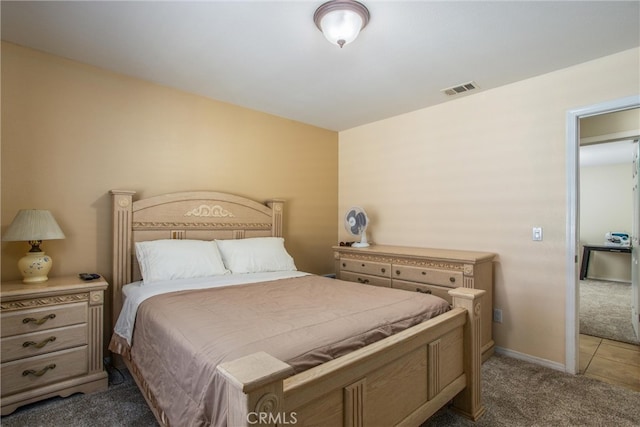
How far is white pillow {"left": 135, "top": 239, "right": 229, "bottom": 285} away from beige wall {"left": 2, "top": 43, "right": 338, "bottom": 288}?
0.41 meters

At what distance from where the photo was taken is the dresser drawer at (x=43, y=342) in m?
1.86

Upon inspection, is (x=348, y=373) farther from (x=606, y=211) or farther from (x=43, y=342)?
(x=606, y=211)

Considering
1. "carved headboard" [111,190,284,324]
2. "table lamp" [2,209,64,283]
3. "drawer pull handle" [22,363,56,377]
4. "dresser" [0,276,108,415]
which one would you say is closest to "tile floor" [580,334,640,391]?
"carved headboard" [111,190,284,324]

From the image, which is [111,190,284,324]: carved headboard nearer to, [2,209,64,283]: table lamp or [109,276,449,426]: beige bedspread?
[2,209,64,283]: table lamp

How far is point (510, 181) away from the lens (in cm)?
280

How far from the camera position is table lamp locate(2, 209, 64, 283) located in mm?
2002

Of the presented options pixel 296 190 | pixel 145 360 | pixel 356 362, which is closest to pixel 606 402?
pixel 356 362

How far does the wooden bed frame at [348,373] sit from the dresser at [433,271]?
2.27 ft

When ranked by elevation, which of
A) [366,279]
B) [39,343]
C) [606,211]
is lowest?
[39,343]

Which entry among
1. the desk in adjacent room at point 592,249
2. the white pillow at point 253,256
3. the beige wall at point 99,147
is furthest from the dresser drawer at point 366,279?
the desk in adjacent room at point 592,249

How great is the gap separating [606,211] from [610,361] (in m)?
5.41

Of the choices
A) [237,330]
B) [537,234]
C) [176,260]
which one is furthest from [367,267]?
[237,330]

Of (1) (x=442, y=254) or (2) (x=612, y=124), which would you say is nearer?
(1) (x=442, y=254)

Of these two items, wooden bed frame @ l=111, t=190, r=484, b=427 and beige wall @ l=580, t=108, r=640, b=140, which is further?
beige wall @ l=580, t=108, r=640, b=140
